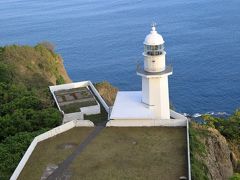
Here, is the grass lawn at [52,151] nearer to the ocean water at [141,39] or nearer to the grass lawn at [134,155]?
the grass lawn at [134,155]

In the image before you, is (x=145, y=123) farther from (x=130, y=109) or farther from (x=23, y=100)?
(x=23, y=100)

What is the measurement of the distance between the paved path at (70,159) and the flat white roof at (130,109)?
161 centimetres

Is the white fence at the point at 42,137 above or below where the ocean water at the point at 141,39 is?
above

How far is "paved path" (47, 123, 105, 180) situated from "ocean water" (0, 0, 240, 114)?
32404mm

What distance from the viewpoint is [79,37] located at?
94.0 m

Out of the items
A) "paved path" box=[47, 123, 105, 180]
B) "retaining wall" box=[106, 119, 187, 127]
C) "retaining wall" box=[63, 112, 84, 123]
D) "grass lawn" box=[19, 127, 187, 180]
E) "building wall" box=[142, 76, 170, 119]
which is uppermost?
"building wall" box=[142, 76, 170, 119]

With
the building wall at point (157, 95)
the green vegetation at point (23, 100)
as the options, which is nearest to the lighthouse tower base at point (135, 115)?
the building wall at point (157, 95)

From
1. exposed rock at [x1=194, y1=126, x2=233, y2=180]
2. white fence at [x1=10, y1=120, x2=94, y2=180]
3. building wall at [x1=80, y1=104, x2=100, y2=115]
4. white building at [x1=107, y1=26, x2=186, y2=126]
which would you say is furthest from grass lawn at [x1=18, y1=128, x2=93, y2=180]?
exposed rock at [x1=194, y1=126, x2=233, y2=180]

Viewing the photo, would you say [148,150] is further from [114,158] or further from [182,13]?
[182,13]

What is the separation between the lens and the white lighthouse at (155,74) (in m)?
28.7

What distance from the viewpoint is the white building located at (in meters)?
28.5

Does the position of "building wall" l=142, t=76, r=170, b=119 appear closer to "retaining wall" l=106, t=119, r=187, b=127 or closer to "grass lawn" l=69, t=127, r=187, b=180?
"retaining wall" l=106, t=119, r=187, b=127

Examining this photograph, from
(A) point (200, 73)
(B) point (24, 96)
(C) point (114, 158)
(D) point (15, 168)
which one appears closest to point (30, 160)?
(D) point (15, 168)

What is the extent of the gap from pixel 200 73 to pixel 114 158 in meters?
49.2
